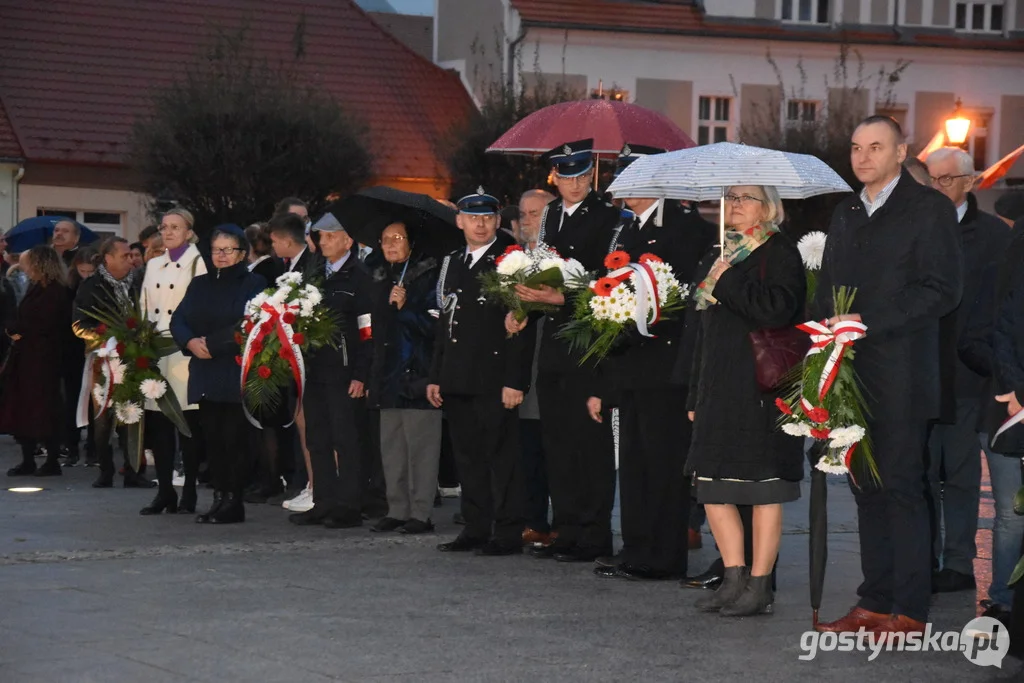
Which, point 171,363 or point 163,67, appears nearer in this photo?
point 171,363

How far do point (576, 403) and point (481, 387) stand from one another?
0.64 metres

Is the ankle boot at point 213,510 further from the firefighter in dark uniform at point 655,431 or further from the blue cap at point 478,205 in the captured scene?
the firefighter in dark uniform at point 655,431

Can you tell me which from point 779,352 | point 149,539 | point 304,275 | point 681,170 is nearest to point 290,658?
point 779,352

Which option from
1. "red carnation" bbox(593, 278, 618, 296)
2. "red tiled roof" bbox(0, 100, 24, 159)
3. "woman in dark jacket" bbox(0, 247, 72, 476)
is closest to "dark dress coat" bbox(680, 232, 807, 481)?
"red carnation" bbox(593, 278, 618, 296)

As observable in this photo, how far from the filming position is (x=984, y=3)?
44688mm

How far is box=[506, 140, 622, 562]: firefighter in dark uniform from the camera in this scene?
1012 cm

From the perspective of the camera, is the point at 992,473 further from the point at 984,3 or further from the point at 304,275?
the point at 984,3

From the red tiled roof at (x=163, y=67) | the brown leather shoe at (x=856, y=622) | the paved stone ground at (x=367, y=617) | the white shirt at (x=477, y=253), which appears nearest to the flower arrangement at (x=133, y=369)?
the paved stone ground at (x=367, y=617)

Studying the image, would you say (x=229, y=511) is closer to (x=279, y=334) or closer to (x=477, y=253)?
(x=279, y=334)

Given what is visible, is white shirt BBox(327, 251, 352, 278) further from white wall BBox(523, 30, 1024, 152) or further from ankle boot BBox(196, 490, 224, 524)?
white wall BBox(523, 30, 1024, 152)

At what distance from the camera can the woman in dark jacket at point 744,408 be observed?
27.0 feet

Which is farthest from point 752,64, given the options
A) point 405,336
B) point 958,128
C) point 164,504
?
point 405,336

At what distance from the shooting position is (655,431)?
31.2ft

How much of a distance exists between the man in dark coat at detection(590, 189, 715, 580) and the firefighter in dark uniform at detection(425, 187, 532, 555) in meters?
0.93
